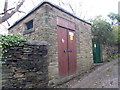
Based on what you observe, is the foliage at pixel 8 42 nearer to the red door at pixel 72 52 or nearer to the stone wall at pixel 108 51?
the red door at pixel 72 52

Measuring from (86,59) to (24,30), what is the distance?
3915mm

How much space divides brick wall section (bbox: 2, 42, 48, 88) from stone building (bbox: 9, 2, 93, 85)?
356 mm

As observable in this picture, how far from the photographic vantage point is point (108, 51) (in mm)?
8891

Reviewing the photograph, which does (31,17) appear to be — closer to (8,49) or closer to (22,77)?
(8,49)

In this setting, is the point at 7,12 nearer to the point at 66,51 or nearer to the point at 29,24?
the point at 29,24

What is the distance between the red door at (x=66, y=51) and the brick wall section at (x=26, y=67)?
0.91 metres

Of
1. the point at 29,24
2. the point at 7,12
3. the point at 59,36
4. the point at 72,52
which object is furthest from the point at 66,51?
the point at 7,12

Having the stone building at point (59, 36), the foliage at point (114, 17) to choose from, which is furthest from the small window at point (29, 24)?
the foliage at point (114, 17)

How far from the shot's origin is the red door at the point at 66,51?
4398mm

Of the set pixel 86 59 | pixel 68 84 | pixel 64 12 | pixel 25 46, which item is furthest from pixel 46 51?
pixel 86 59

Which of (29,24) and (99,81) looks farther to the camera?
(29,24)

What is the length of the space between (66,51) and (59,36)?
812 mm

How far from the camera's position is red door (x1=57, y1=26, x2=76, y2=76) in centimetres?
440

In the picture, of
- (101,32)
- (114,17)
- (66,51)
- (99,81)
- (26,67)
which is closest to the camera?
(26,67)
